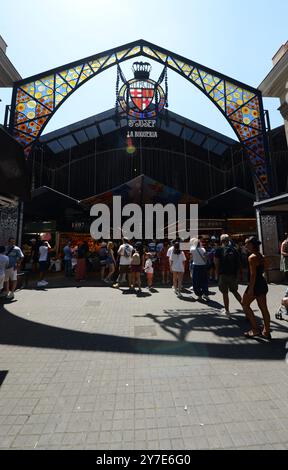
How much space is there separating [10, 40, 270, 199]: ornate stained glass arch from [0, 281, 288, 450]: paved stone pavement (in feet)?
28.3

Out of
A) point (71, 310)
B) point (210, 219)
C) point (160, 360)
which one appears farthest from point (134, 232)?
point (160, 360)

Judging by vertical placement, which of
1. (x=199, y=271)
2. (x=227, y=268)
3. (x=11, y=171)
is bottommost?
(x=199, y=271)

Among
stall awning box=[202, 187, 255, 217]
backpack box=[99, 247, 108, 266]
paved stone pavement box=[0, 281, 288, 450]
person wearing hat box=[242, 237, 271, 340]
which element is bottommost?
paved stone pavement box=[0, 281, 288, 450]

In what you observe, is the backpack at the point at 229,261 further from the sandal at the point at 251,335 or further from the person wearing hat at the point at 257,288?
the sandal at the point at 251,335

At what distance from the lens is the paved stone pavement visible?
2.11m

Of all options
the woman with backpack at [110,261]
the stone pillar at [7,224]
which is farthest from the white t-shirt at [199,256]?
the stone pillar at [7,224]

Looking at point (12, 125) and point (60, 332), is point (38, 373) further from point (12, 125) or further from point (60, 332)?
point (12, 125)

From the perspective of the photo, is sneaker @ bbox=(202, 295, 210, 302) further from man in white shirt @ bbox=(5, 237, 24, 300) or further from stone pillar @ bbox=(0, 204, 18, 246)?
stone pillar @ bbox=(0, 204, 18, 246)

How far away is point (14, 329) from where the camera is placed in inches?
189

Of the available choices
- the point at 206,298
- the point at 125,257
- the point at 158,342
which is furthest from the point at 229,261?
the point at 125,257

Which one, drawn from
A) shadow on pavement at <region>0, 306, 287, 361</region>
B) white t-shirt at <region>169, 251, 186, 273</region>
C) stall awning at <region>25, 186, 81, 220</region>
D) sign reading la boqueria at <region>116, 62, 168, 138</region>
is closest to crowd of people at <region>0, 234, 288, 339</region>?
white t-shirt at <region>169, 251, 186, 273</region>

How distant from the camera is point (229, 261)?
213 inches

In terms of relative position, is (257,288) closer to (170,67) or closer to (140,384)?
(140,384)

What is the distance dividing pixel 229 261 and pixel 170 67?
1123cm
